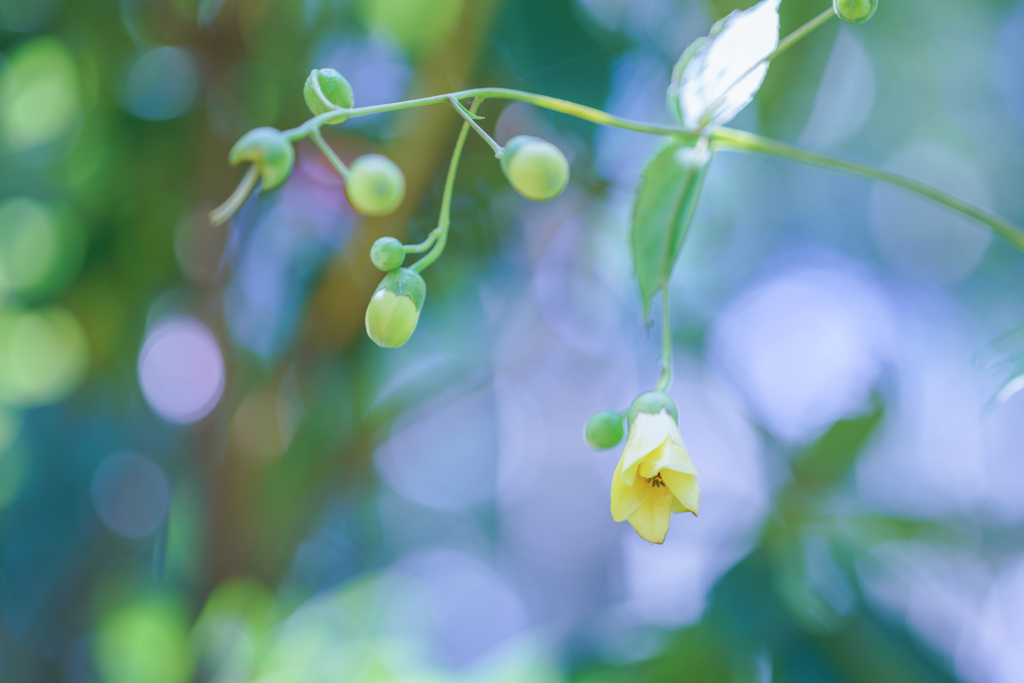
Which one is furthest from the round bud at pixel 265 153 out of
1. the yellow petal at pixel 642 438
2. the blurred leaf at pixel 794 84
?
the blurred leaf at pixel 794 84

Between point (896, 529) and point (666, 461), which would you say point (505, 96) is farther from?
point (896, 529)

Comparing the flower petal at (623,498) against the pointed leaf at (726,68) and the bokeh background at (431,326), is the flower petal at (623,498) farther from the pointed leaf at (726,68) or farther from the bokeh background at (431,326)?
the bokeh background at (431,326)

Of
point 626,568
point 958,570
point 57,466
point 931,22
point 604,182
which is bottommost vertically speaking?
point 958,570

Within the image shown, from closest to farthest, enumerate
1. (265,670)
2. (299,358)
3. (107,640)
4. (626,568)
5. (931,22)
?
1. (265,670)
2. (107,640)
3. (299,358)
4. (931,22)
5. (626,568)

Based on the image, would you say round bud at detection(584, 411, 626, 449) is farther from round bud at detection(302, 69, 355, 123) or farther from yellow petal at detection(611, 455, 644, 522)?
round bud at detection(302, 69, 355, 123)

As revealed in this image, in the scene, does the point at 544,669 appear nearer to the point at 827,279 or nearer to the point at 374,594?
the point at 374,594

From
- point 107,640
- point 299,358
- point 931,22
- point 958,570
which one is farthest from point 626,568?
point 931,22
